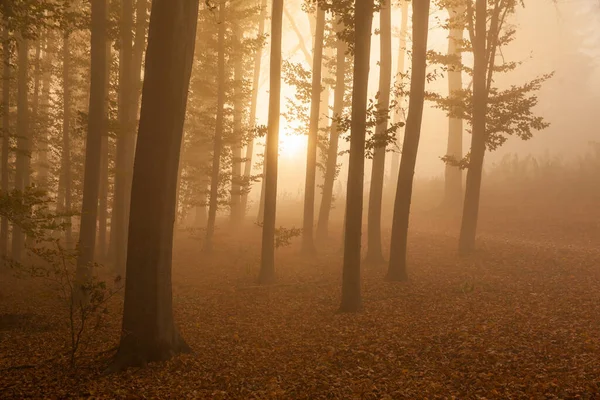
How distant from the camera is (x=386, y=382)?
6.89 metres

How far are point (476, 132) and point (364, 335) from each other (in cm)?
991

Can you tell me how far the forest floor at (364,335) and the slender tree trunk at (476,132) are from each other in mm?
881

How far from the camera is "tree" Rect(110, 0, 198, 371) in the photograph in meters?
7.64

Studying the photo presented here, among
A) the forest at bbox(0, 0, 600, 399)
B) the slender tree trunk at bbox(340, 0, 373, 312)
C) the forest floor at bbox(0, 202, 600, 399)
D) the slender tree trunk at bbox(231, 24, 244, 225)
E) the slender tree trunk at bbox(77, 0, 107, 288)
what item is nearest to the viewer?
the forest floor at bbox(0, 202, 600, 399)

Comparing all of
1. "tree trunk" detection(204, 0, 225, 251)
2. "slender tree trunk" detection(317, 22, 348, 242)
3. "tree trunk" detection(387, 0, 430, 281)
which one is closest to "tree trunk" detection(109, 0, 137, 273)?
"tree trunk" detection(204, 0, 225, 251)

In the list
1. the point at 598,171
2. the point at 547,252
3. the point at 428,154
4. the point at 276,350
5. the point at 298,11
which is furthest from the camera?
the point at 428,154

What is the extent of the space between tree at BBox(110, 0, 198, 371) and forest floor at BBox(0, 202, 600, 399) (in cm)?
59

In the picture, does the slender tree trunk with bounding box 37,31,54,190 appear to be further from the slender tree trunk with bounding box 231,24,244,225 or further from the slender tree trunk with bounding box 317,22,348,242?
the slender tree trunk with bounding box 317,22,348,242

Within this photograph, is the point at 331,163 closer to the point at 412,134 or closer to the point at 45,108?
the point at 412,134

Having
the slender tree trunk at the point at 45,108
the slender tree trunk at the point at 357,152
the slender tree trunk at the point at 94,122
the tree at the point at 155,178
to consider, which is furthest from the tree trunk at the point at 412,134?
the slender tree trunk at the point at 45,108

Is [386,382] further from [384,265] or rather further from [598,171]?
[598,171]

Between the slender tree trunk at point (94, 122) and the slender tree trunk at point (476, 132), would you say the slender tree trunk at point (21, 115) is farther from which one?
the slender tree trunk at point (476, 132)

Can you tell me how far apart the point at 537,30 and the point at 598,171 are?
30898 mm

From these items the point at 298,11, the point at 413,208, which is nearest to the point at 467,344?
the point at 413,208
